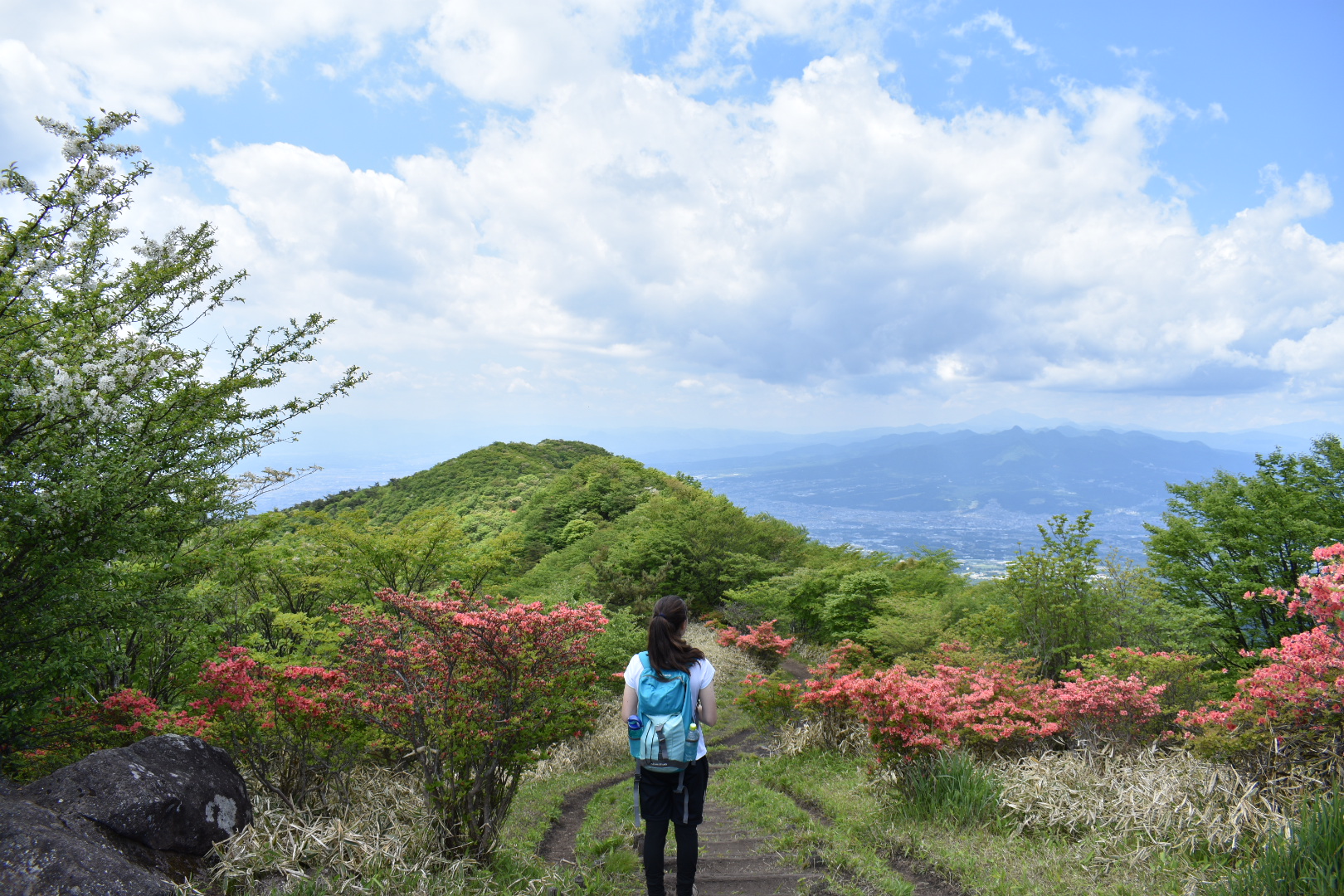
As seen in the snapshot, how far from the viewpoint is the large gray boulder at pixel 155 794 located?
358 cm

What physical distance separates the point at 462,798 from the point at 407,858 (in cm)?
48

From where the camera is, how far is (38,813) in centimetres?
331

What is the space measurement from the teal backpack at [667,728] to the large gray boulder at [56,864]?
2.61m

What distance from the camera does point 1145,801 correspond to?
15.9 ft

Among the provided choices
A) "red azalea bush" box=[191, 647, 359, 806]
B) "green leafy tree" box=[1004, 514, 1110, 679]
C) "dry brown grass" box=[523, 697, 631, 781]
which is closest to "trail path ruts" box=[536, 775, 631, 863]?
"dry brown grass" box=[523, 697, 631, 781]

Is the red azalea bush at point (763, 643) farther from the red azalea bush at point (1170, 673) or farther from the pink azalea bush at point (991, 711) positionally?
the red azalea bush at point (1170, 673)

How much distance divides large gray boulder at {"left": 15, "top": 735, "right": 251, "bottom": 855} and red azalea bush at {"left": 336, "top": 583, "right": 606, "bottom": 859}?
0.95 metres

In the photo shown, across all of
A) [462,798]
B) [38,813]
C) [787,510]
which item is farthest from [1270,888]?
[787,510]

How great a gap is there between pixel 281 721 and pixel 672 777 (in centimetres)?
348

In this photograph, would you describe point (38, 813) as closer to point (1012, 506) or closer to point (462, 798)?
point (462, 798)

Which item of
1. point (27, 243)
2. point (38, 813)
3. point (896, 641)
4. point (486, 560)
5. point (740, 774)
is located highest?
point (27, 243)

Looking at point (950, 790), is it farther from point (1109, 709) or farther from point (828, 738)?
point (828, 738)

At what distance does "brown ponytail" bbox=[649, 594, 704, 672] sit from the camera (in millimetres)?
3502

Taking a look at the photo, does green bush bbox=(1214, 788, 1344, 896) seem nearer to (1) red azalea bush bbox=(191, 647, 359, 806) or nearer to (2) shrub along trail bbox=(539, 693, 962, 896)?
(2) shrub along trail bbox=(539, 693, 962, 896)
